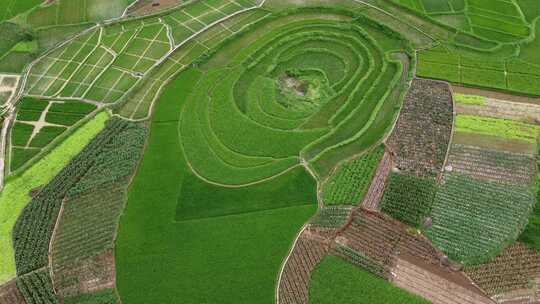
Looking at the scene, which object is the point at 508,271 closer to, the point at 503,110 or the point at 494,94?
the point at 503,110

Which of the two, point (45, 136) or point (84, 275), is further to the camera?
point (45, 136)

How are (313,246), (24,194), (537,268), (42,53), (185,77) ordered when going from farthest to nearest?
(42,53) < (185,77) < (24,194) < (313,246) < (537,268)

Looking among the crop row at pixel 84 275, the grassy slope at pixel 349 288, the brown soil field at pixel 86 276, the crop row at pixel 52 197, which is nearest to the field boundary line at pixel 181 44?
the crop row at pixel 52 197

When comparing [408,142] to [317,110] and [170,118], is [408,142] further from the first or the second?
[170,118]

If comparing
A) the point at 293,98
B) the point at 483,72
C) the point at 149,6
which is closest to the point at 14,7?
the point at 149,6

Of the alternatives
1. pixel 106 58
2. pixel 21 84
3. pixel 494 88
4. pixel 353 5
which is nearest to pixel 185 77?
pixel 106 58
